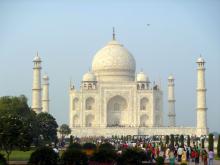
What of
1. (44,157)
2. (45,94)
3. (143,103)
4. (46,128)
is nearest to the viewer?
(44,157)

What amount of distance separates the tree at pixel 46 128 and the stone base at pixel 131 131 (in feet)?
50.4

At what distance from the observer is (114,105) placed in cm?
6762

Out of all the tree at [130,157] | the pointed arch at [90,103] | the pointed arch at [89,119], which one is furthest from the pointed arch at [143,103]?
the tree at [130,157]

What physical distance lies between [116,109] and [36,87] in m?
8.27

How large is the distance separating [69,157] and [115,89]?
43.5 m

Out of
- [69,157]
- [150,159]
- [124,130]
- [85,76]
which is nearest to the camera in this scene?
[69,157]

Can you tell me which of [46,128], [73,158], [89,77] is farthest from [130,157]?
[89,77]

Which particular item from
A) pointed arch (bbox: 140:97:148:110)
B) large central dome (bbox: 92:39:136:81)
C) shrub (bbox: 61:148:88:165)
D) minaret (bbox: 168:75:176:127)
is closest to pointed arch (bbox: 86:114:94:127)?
large central dome (bbox: 92:39:136:81)

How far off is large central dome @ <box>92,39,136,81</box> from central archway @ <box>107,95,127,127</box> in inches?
85.8

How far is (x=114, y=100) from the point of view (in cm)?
6744

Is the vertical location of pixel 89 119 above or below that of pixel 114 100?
below

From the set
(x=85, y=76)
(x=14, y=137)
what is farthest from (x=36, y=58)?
(x=14, y=137)

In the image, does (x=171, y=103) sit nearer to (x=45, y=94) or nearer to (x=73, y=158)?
(x=45, y=94)

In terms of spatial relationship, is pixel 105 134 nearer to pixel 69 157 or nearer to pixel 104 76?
pixel 104 76
